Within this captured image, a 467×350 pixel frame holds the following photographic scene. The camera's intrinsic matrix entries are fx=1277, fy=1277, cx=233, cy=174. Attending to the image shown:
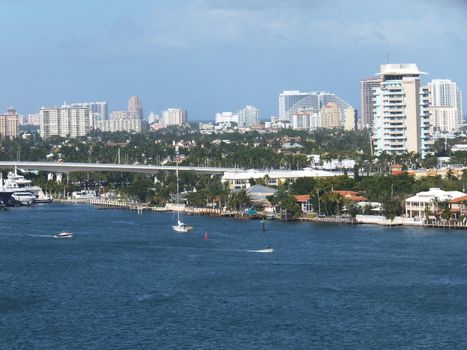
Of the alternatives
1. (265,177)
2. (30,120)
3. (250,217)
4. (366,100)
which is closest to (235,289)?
(250,217)

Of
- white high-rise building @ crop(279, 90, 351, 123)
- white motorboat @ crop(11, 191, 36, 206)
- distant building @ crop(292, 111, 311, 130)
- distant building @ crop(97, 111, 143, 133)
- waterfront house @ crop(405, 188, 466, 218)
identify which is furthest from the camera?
white high-rise building @ crop(279, 90, 351, 123)

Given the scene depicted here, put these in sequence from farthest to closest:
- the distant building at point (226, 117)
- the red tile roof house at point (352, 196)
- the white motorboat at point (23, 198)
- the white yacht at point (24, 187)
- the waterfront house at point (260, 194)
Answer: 1. the distant building at point (226, 117)
2. the white yacht at point (24, 187)
3. the white motorboat at point (23, 198)
4. the waterfront house at point (260, 194)
5. the red tile roof house at point (352, 196)

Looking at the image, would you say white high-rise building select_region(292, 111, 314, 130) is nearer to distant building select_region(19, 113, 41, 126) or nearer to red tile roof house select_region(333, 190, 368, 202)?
distant building select_region(19, 113, 41, 126)

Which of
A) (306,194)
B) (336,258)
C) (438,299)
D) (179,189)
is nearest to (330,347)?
(438,299)

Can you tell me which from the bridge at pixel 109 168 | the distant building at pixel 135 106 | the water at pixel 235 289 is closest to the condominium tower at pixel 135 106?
the distant building at pixel 135 106

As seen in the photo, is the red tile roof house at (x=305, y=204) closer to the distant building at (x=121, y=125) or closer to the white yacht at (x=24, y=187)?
the white yacht at (x=24, y=187)

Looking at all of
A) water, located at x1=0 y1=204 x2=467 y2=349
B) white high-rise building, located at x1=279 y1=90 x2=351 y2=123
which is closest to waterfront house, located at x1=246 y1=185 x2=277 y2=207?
water, located at x1=0 y1=204 x2=467 y2=349
